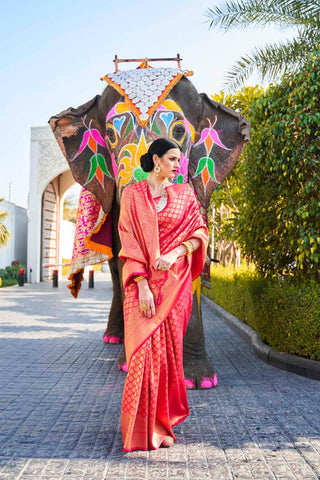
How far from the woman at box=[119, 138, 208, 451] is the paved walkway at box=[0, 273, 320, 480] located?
187mm

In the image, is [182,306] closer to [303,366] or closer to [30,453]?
[30,453]

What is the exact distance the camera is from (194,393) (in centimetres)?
404

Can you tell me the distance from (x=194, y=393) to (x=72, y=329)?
162 inches

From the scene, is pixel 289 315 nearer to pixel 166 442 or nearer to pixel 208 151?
pixel 208 151

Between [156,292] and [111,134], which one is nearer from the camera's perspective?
[156,292]

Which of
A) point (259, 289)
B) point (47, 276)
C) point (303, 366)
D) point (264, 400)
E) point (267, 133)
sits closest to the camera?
point (264, 400)

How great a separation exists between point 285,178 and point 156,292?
2965 mm

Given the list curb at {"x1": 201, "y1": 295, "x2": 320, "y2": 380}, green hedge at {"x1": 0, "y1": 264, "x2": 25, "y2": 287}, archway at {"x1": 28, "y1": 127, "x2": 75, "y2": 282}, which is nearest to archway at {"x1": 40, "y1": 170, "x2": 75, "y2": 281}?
archway at {"x1": 28, "y1": 127, "x2": 75, "y2": 282}

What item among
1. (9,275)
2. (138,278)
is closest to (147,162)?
(138,278)

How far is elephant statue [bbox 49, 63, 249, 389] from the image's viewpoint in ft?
13.1

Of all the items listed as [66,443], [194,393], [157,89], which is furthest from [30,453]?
[157,89]

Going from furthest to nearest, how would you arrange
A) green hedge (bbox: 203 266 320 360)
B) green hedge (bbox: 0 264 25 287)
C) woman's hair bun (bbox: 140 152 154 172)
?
green hedge (bbox: 0 264 25 287) → green hedge (bbox: 203 266 320 360) → woman's hair bun (bbox: 140 152 154 172)

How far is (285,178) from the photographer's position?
17.8 feet

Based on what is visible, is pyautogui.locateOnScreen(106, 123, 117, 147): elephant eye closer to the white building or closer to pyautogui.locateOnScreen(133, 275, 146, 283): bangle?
pyautogui.locateOnScreen(133, 275, 146, 283): bangle
